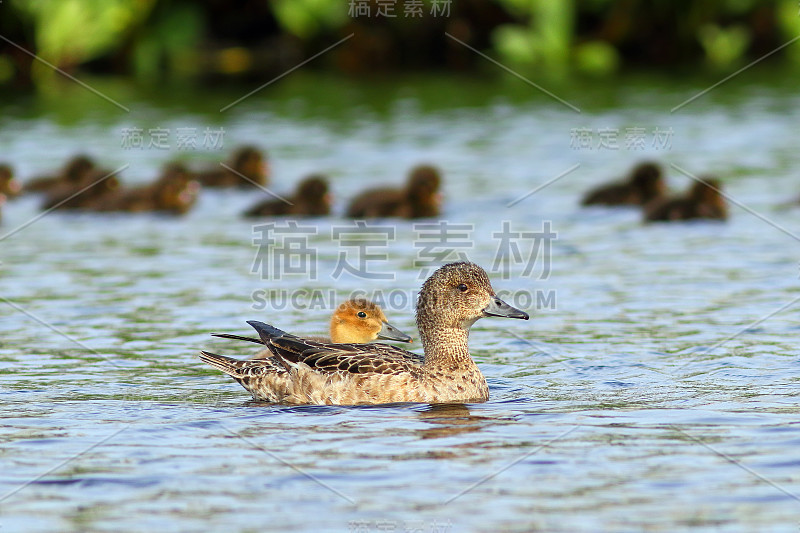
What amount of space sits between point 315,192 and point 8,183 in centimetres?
333

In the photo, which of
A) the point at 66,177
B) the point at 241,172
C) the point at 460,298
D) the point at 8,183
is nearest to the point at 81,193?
the point at 66,177

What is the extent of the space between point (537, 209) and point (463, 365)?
6.36 m

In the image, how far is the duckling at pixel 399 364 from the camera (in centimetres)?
696

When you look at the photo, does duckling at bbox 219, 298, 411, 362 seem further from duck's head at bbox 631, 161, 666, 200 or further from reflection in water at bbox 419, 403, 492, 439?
duck's head at bbox 631, 161, 666, 200

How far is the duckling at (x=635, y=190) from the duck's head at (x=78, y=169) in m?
5.28

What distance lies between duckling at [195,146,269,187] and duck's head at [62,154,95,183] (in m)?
1.19

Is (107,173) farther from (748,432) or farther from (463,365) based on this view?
(748,432)

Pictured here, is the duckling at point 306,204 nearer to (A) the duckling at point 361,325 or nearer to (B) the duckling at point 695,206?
(B) the duckling at point 695,206

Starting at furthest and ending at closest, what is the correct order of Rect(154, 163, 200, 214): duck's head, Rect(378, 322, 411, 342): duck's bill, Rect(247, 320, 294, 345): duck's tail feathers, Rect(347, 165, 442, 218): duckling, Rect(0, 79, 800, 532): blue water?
Rect(154, 163, 200, 214): duck's head → Rect(347, 165, 442, 218): duckling → Rect(378, 322, 411, 342): duck's bill → Rect(247, 320, 294, 345): duck's tail feathers → Rect(0, 79, 800, 532): blue water

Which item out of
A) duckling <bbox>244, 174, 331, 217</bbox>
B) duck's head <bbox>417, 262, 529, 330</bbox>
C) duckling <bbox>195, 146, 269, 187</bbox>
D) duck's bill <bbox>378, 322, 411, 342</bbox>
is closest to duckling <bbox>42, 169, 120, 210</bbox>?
duckling <bbox>195, 146, 269, 187</bbox>

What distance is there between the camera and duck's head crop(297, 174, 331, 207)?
1308 centimetres

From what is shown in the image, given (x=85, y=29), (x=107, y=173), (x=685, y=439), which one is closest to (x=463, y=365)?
(x=685, y=439)

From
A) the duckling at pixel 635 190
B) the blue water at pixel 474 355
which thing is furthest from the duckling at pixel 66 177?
the duckling at pixel 635 190

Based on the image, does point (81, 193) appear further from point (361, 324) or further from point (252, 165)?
point (361, 324)
